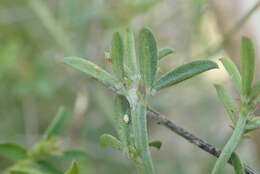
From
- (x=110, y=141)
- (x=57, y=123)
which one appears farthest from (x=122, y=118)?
(x=57, y=123)

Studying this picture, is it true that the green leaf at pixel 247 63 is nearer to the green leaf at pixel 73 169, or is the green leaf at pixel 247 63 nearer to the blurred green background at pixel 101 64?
the green leaf at pixel 73 169

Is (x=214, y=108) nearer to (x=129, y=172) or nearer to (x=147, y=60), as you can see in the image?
(x=129, y=172)

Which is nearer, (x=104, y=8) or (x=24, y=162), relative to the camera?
(x=24, y=162)

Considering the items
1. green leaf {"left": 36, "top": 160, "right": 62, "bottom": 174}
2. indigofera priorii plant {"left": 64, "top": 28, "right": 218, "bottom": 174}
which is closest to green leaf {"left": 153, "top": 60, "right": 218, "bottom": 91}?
indigofera priorii plant {"left": 64, "top": 28, "right": 218, "bottom": 174}

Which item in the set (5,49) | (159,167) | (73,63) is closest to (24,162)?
(73,63)

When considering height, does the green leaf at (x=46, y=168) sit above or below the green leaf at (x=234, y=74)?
above

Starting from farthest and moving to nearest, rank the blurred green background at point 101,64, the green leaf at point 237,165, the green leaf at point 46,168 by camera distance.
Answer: the blurred green background at point 101,64 < the green leaf at point 46,168 < the green leaf at point 237,165

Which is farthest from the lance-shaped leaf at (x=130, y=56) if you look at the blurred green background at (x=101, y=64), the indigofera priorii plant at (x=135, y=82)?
the blurred green background at (x=101, y=64)
